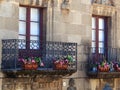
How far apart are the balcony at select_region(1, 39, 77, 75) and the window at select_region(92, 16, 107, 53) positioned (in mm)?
1787

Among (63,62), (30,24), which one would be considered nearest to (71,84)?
(63,62)

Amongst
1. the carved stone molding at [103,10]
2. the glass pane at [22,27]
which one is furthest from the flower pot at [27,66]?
the carved stone molding at [103,10]

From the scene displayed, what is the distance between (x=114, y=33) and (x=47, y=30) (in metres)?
3.26

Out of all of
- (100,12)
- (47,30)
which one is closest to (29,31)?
(47,30)

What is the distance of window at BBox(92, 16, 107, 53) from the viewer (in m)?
15.8

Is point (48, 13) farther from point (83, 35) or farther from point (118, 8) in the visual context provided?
point (118, 8)

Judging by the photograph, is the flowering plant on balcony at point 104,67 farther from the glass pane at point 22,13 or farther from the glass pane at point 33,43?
the glass pane at point 22,13

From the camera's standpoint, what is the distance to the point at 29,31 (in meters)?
13.9

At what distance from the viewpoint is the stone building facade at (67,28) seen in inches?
516

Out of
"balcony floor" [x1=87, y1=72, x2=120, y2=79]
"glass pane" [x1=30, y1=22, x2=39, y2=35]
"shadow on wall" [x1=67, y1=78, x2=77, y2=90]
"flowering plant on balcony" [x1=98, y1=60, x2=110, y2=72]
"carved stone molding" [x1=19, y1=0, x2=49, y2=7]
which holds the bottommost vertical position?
"shadow on wall" [x1=67, y1=78, x2=77, y2=90]

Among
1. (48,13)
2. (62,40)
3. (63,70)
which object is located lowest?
(63,70)

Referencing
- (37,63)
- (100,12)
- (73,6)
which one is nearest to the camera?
(37,63)

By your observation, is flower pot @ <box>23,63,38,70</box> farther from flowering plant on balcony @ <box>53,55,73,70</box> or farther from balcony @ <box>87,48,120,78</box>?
balcony @ <box>87,48,120,78</box>

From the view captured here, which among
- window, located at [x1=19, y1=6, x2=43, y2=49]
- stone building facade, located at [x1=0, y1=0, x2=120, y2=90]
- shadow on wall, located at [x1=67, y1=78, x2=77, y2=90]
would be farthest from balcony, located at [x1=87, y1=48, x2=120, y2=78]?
window, located at [x1=19, y1=6, x2=43, y2=49]
